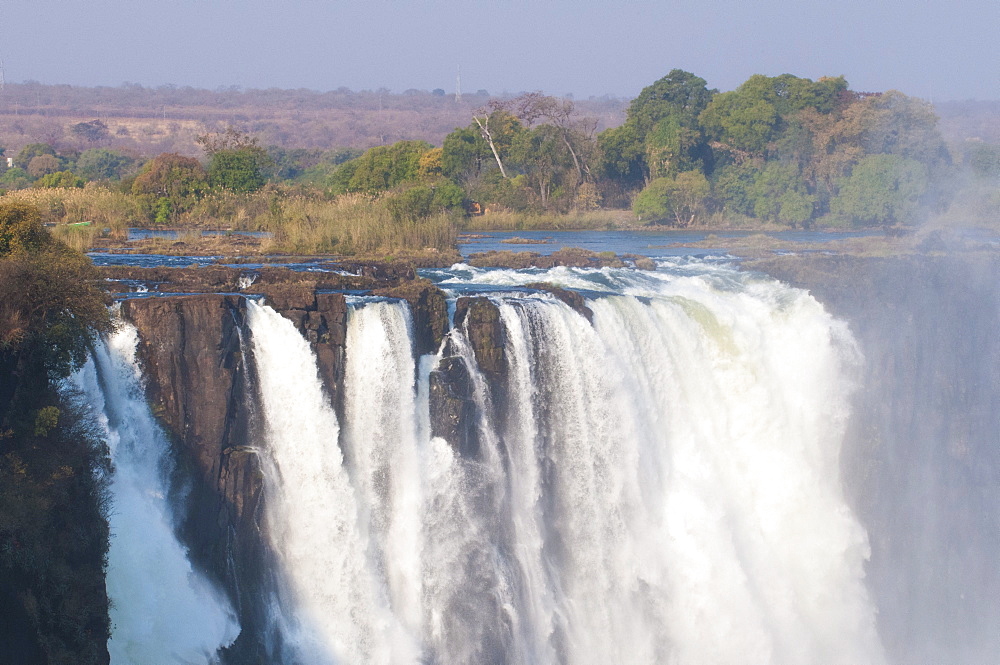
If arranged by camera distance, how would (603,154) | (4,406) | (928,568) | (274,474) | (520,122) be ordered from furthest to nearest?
(520,122), (603,154), (928,568), (274,474), (4,406)

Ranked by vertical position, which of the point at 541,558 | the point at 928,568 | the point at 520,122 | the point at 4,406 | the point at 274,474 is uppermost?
the point at 520,122

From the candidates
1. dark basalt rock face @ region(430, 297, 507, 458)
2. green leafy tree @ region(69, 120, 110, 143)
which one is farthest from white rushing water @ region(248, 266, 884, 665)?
green leafy tree @ region(69, 120, 110, 143)

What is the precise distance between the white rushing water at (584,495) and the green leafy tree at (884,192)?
86.2 feet

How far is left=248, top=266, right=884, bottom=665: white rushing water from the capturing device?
14.7 m

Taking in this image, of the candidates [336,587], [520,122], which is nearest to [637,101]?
[520,122]

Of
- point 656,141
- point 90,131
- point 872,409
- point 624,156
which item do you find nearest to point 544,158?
point 624,156

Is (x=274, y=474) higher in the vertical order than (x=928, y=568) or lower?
higher

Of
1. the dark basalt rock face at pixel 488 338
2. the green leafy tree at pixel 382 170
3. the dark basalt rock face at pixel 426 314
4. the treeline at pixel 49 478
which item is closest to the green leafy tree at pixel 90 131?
the green leafy tree at pixel 382 170

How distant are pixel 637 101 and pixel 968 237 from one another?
23.0m

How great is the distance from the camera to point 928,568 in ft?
69.4

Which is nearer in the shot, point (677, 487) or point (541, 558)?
point (541, 558)

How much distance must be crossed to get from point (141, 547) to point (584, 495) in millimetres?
6924

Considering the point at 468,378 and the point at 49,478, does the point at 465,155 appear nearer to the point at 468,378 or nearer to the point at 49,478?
the point at 468,378

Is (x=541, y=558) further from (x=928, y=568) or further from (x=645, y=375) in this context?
(x=928, y=568)
